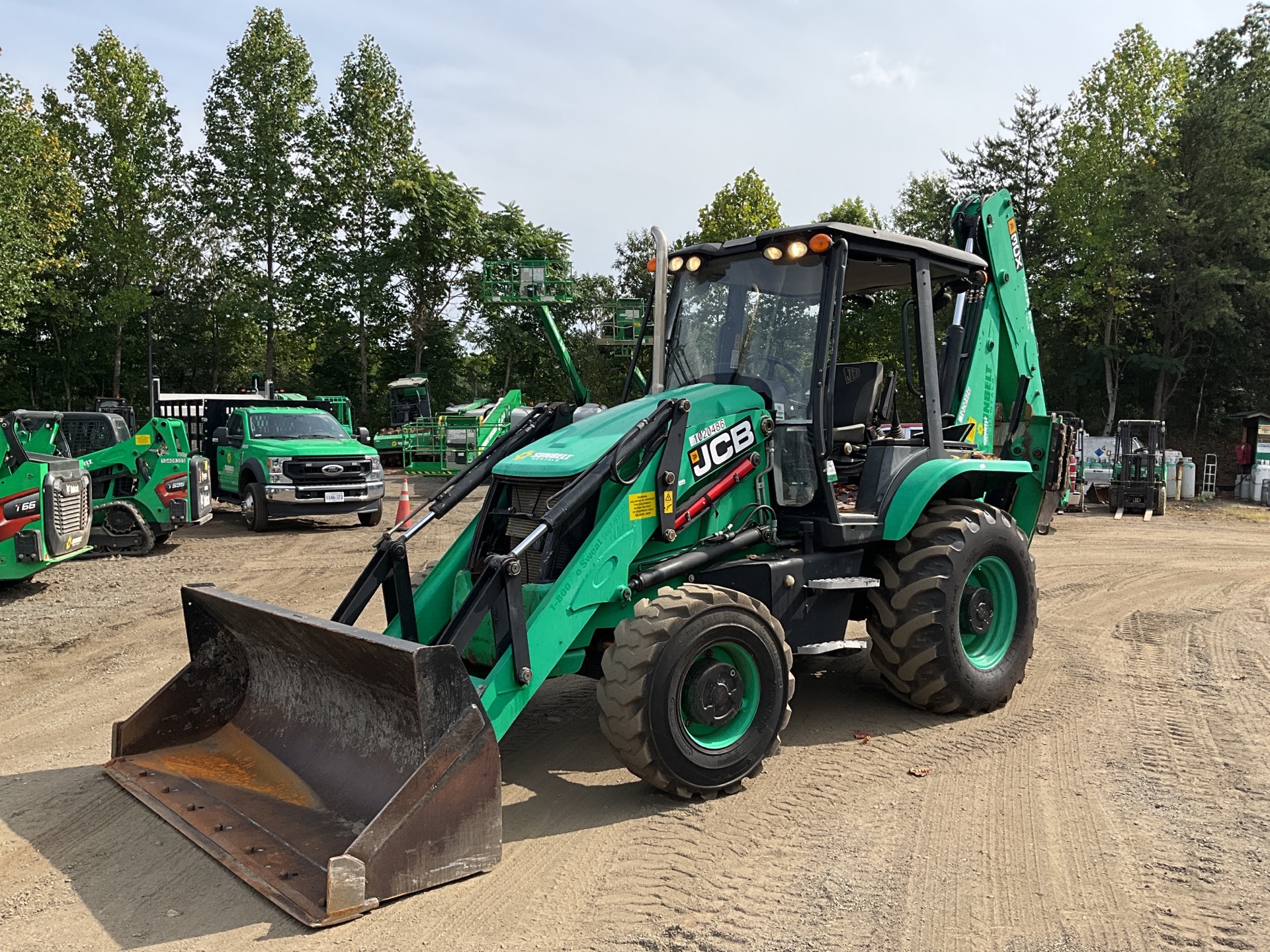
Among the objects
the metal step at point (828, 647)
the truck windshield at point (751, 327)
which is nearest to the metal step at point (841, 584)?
the metal step at point (828, 647)

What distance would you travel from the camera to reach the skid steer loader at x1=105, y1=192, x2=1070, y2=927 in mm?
3877

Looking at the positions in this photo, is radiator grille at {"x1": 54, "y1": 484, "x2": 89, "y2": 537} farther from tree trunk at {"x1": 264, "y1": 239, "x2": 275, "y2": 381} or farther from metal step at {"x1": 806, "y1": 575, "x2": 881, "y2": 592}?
tree trunk at {"x1": 264, "y1": 239, "x2": 275, "y2": 381}

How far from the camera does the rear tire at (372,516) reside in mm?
15977

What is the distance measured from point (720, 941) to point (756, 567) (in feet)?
7.14

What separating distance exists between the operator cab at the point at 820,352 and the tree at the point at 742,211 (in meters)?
20.8

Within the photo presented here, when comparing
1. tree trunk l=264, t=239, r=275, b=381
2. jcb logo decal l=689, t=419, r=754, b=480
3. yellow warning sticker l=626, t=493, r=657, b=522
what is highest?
tree trunk l=264, t=239, r=275, b=381

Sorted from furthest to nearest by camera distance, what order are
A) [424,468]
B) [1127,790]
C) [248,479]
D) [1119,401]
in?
[1119,401] < [424,468] < [248,479] < [1127,790]

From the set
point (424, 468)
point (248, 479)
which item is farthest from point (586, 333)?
point (248, 479)

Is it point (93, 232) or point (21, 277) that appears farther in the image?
point (93, 232)

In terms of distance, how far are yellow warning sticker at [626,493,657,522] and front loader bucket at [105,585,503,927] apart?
4.35ft

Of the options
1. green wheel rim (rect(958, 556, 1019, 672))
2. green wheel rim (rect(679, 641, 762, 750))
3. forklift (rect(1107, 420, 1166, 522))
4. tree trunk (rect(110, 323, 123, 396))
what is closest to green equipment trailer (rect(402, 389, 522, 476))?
tree trunk (rect(110, 323, 123, 396))

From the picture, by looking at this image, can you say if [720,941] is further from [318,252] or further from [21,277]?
[318,252]

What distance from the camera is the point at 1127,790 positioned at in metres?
4.73

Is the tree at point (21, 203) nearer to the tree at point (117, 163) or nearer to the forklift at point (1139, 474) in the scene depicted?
the tree at point (117, 163)
